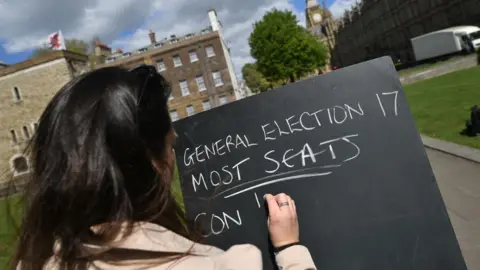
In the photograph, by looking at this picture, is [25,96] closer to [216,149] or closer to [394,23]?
[216,149]

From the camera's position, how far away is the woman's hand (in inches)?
70.8

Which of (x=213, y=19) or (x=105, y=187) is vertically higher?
(x=213, y=19)

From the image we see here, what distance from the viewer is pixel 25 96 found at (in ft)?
105

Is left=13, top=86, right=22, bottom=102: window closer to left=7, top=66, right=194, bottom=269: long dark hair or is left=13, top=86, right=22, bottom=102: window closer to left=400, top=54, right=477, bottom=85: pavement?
left=400, top=54, right=477, bottom=85: pavement

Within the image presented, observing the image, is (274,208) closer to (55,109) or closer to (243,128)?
(243,128)

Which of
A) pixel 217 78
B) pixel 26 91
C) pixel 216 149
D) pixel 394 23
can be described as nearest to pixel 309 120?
pixel 216 149

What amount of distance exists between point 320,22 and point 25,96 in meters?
88.9

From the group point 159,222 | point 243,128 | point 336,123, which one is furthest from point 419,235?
point 159,222

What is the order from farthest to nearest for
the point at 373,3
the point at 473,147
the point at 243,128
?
1. the point at 373,3
2. the point at 473,147
3. the point at 243,128

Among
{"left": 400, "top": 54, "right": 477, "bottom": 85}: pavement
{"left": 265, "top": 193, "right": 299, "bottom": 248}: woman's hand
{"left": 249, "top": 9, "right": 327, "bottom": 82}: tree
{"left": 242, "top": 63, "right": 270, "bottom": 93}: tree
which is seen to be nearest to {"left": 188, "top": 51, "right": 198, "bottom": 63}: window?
{"left": 249, "top": 9, "right": 327, "bottom": 82}: tree

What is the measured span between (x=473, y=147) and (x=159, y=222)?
7830 mm

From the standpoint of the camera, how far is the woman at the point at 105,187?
1.31 meters

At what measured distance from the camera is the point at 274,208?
1990 mm

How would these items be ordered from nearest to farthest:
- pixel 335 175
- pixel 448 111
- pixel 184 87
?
pixel 335 175, pixel 448 111, pixel 184 87
